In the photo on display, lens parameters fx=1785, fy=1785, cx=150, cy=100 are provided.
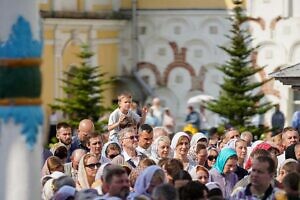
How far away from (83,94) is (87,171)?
69.5 feet

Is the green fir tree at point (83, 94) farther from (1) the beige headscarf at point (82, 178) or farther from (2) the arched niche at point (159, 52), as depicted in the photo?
(1) the beige headscarf at point (82, 178)

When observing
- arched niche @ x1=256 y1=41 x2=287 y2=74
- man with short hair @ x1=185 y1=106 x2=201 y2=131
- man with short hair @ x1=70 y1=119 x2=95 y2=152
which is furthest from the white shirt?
arched niche @ x1=256 y1=41 x2=287 y2=74

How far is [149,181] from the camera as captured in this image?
667 inches

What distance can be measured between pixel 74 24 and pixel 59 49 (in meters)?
0.96

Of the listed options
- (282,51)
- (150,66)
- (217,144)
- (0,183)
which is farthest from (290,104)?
(0,183)

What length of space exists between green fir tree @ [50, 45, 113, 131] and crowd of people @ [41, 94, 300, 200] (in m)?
12.8

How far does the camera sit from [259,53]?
4481cm

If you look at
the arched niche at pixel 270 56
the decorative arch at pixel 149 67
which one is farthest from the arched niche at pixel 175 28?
the arched niche at pixel 270 56

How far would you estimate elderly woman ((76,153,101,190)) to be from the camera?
19203 mm

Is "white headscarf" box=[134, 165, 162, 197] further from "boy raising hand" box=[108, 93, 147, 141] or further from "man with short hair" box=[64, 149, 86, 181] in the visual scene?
"boy raising hand" box=[108, 93, 147, 141]

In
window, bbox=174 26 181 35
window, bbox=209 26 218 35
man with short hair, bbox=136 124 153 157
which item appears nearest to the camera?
man with short hair, bbox=136 124 153 157

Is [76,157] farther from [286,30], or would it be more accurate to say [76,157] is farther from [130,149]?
[286,30]

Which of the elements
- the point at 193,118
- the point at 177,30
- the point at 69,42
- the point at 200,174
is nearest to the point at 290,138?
the point at 200,174

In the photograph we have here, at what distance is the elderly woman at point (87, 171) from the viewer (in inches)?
756
